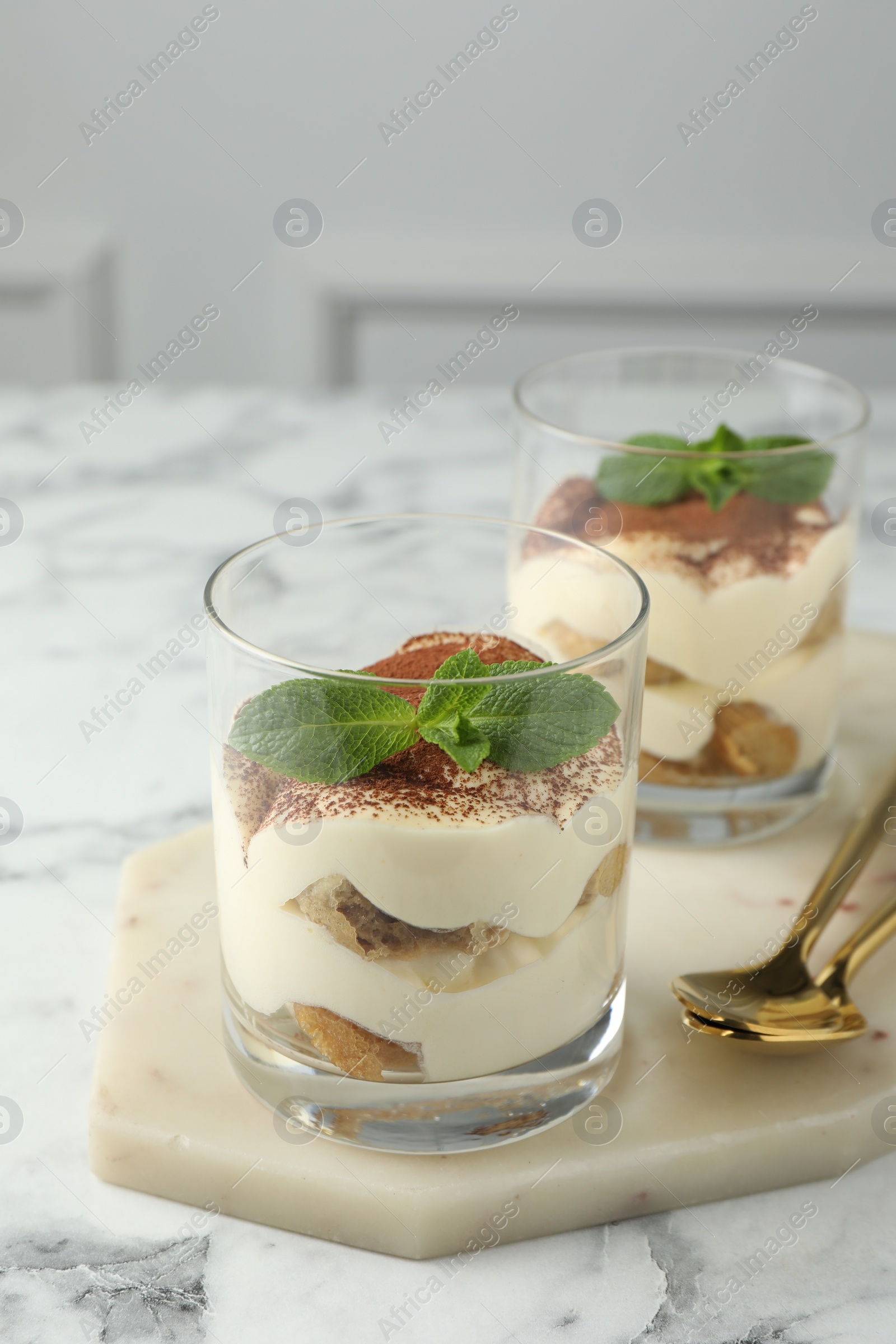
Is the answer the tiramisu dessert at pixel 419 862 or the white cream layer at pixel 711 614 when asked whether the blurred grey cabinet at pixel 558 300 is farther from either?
the tiramisu dessert at pixel 419 862

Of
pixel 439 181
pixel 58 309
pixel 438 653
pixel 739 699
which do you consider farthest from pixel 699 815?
pixel 58 309

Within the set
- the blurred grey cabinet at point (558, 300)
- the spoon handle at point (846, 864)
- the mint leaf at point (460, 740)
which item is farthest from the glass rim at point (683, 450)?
the blurred grey cabinet at point (558, 300)

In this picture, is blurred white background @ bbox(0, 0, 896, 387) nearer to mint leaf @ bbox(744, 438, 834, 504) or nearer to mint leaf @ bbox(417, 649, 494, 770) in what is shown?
mint leaf @ bbox(744, 438, 834, 504)

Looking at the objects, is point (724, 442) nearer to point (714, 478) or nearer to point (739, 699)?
point (714, 478)

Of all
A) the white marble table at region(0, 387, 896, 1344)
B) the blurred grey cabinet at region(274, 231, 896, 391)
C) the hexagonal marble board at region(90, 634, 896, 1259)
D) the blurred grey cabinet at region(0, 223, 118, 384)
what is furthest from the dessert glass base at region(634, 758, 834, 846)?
the blurred grey cabinet at region(0, 223, 118, 384)

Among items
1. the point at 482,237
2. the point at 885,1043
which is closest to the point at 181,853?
the point at 885,1043

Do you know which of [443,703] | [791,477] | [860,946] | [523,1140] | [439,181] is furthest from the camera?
[439,181]

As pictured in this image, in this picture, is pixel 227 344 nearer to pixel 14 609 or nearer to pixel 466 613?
pixel 14 609
